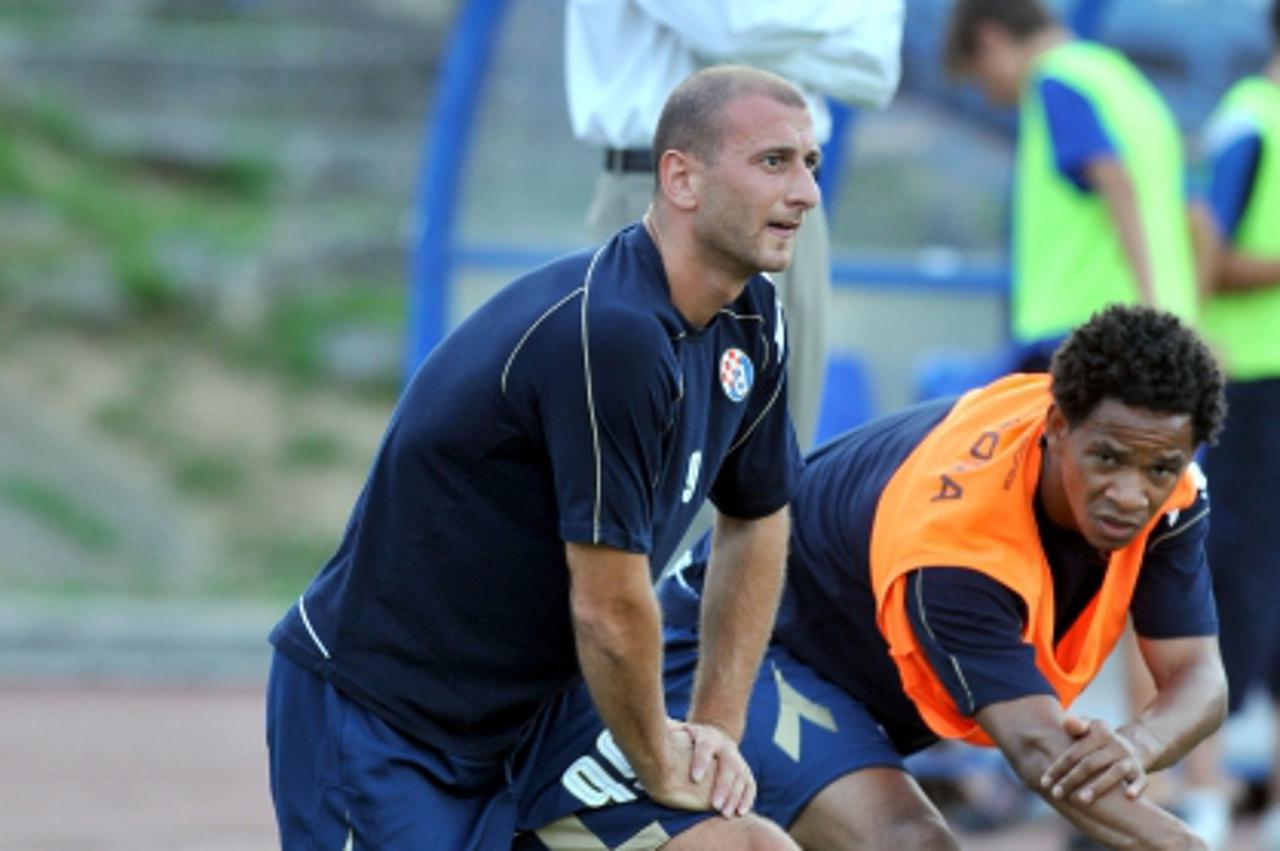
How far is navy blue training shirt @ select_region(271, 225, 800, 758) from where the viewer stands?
3.85m

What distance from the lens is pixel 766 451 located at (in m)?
4.36

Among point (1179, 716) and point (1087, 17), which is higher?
point (1087, 17)

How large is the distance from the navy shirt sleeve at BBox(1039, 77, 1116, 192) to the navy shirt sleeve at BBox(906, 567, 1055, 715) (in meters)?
2.34

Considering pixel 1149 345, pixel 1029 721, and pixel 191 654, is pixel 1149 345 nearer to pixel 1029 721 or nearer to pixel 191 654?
pixel 1029 721

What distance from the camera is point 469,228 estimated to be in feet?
26.9

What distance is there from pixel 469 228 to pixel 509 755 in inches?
160

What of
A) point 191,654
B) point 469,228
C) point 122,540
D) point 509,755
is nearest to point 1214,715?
point 509,755

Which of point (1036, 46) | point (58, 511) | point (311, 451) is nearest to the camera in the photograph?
point (1036, 46)

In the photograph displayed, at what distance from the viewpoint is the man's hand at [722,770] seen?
4.20 meters

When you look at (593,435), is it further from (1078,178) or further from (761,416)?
(1078,178)

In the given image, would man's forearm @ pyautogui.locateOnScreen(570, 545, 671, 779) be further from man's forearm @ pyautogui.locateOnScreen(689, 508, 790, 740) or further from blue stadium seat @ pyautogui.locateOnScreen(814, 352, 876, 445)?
blue stadium seat @ pyautogui.locateOnScreen(814, 352, 876, 445)

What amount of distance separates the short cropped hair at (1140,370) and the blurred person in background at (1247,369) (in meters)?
2.41

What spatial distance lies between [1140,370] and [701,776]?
1076 mm

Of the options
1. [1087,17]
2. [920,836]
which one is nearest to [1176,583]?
[920,836]
